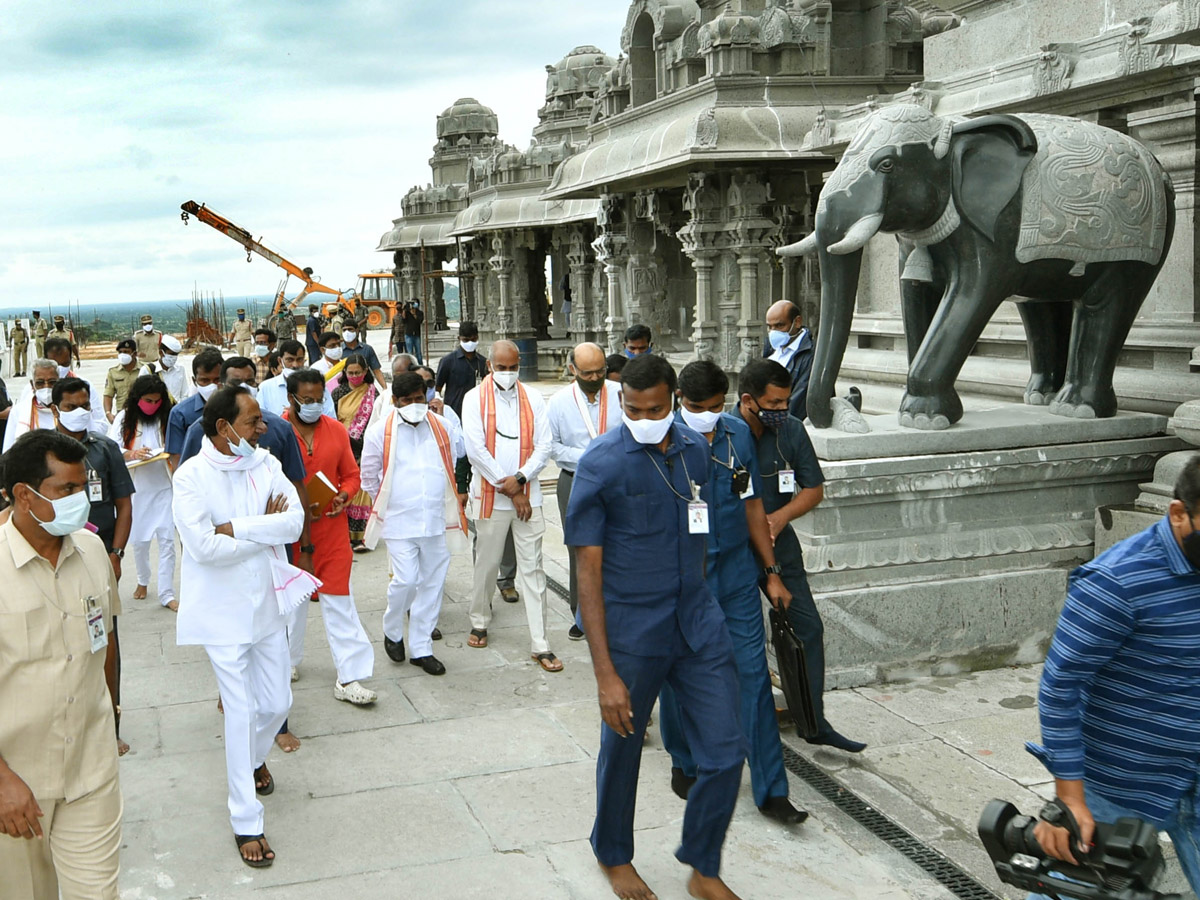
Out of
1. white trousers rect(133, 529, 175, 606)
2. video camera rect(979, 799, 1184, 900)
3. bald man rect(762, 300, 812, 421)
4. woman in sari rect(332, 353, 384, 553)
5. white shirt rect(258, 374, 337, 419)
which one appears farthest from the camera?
woman in sari rect(332, 353, 384, 553)

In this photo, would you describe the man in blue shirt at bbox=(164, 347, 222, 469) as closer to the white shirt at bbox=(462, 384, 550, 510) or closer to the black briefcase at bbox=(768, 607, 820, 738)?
the white shirt at bbox=(462, 384, 550, 510)

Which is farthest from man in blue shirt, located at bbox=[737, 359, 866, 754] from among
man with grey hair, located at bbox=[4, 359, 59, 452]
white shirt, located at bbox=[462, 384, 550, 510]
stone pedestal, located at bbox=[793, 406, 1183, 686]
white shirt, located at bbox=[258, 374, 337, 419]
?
man with grey hair, located at bbox=[4, 359, 59, 452]

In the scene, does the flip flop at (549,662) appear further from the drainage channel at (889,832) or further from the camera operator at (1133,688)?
the camera operator at (1133,688)

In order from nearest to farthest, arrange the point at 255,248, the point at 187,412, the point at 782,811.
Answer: the point at 782,811 → the point at 187,412 → the point at 255,248

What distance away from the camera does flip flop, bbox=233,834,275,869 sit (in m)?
4.61

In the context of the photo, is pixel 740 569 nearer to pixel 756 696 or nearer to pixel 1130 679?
pixel 756 696

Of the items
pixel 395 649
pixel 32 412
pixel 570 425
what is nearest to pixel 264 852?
pixel 395 649

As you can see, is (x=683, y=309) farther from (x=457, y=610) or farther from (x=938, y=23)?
(x=457, y=610)

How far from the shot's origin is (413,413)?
698 cm

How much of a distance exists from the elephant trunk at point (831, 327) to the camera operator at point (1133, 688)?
3.67 meters

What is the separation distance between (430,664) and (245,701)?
88.8 inches

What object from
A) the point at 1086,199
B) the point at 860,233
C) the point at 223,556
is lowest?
the point at 223,556

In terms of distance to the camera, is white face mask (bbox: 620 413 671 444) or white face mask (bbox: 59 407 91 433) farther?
white face mask (bbox: 59 407 91 433)

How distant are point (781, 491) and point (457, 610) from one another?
3714mm
